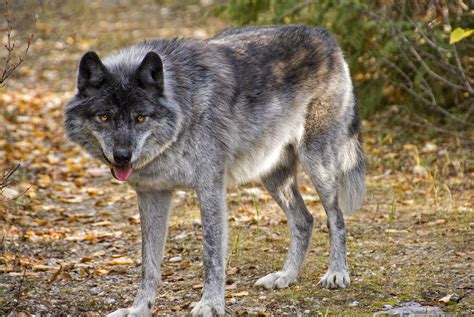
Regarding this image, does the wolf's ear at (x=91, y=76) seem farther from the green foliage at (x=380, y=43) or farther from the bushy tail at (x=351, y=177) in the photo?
the green foliage at (x=380, y=43)

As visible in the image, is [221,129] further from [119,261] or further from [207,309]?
[119,261]

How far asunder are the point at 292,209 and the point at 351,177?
523mm

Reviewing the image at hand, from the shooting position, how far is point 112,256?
233 inches

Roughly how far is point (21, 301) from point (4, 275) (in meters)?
0.75

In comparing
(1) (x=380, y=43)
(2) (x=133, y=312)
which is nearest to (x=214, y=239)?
(2) (x=133, y=312)

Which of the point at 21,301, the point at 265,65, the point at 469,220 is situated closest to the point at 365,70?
the point at 469,220

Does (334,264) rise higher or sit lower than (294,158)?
lower

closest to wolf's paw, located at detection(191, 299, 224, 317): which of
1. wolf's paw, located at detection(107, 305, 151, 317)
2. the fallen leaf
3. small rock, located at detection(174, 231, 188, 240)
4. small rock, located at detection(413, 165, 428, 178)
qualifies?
wolf's paw, located at detection(107, 305, 151, 317)

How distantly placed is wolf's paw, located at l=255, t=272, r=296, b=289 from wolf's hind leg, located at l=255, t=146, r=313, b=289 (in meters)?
0.03

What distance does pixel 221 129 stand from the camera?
4676mm

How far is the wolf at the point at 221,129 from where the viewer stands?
4305 millimetres

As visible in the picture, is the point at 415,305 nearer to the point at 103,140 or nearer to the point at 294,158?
the point at 294,158

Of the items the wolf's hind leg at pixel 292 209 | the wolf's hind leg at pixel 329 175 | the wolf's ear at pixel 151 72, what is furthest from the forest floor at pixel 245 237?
the wolf's ear at pixel 151 72

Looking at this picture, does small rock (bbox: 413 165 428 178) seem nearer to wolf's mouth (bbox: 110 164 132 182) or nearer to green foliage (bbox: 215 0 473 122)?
green foliage (bbox: 215 0 473 122)
